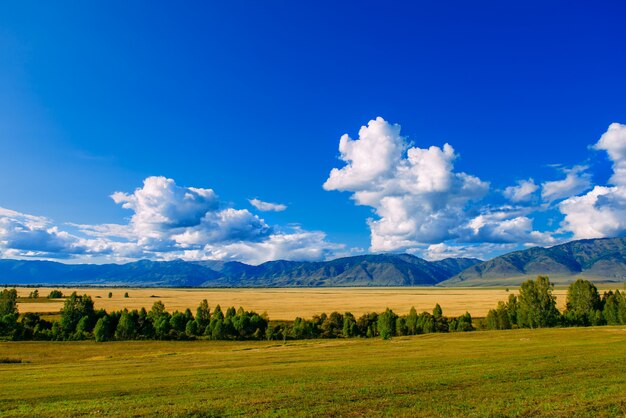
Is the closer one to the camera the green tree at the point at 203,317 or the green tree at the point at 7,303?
the green tree at the point at 203,317

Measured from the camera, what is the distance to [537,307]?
110 metres

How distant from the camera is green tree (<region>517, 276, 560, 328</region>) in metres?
108

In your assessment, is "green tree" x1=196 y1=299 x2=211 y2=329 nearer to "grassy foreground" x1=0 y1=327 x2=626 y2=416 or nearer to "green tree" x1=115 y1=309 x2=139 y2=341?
"green tree" x1=115 y1=309 x2=139 y2=341

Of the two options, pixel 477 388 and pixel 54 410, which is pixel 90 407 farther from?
pixel 477 388

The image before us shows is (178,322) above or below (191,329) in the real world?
above

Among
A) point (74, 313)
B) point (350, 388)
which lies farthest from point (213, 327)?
point (350, 388)

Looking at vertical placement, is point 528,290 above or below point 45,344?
above

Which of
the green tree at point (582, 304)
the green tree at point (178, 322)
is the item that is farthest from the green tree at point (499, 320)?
the green tree at point (178, 322)

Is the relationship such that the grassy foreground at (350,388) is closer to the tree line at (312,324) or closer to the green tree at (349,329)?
the tree line at (312,324)

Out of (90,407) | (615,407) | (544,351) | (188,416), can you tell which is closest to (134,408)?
(90,407)

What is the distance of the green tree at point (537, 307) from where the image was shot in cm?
10825

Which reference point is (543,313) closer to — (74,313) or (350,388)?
(350,388)

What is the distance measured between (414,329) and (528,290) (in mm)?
33609

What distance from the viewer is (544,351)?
46062 millimetres
